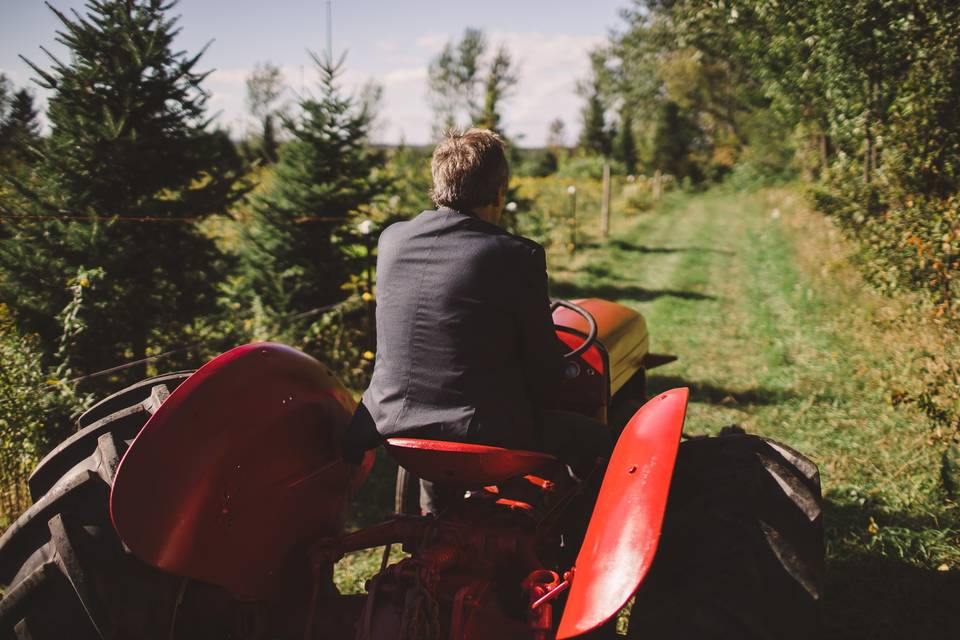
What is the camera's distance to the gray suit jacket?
180cm

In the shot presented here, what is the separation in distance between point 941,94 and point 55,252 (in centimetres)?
673

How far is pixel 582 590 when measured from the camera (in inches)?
60.1

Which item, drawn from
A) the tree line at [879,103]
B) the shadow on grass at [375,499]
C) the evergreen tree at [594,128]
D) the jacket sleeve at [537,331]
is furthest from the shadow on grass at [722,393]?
the evergreen tree at [594,128]

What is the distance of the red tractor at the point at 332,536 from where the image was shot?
1538 millimetres

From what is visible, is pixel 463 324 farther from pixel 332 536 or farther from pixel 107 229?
pixel 107 229

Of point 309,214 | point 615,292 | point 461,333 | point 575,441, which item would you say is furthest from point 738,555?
point 615,292

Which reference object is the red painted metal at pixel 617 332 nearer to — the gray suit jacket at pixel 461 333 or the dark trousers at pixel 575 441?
the dark trousers at pixel 575 441

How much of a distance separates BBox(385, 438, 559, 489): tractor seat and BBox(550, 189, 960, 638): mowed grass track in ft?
5.40

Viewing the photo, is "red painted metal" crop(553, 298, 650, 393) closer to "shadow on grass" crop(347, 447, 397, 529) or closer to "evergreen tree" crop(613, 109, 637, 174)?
"shadow on grass" crop(347, 447, 397, 529)

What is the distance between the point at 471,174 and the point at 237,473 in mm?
1079

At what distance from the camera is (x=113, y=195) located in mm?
4613

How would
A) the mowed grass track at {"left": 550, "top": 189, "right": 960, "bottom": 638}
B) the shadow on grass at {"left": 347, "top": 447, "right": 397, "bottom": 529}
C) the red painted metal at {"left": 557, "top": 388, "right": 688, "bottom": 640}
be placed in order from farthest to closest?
the shadow on grass at {"left": 347, "top": 447, "right": 397, "bottom": 529}
the mowed grass track at {"left": 550, "top": 189, "right": 960, "bottom": 638}
the red painted metal at {"left": 557, "top": 388, "right": 688, "bottom": 640}

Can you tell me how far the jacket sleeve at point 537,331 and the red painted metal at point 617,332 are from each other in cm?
96

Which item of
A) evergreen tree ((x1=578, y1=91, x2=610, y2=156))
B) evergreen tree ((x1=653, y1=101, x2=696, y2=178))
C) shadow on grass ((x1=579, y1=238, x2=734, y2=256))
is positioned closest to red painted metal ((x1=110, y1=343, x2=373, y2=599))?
shadow on grass ((x1=579, y1=238, x2=734, y2=256))
